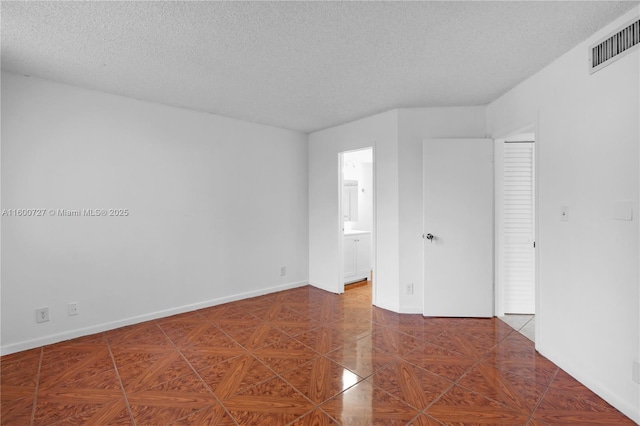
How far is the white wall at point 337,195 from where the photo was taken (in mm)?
3752

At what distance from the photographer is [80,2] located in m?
1.79

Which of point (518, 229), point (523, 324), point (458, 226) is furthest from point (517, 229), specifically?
point (523, 324)

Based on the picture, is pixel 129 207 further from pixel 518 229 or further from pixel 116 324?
pixel 518 229

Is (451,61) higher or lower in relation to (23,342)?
higher

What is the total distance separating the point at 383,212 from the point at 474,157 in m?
1.20

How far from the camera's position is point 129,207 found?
11.0ft

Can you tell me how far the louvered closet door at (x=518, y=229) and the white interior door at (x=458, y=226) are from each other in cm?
32

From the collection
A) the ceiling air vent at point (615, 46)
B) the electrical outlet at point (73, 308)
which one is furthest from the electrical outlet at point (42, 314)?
the ceiling air vent at point (615, 46)

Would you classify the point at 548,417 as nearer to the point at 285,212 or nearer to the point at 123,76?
the point at 285,212

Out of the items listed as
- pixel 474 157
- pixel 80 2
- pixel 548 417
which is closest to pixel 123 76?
pixel 80 2

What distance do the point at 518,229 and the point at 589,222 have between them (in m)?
1.47

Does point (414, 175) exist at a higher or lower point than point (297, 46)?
lower

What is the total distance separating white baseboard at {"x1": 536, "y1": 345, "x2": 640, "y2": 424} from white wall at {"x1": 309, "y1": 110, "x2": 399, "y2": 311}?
1.57 meters

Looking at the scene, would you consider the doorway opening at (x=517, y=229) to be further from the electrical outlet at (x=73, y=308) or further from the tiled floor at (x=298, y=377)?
the electrical outlet at (x=73, y=308)
